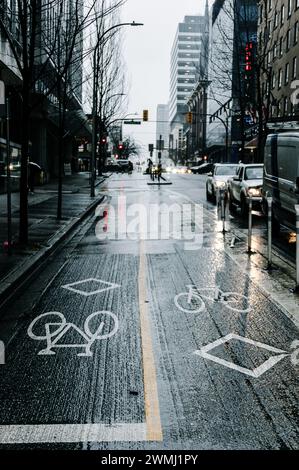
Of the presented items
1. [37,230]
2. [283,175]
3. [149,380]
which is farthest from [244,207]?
[149,380]

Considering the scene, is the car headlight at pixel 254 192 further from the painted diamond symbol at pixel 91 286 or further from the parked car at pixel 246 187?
the painted diamond symbol at pixel 91 286

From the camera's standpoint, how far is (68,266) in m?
11.2

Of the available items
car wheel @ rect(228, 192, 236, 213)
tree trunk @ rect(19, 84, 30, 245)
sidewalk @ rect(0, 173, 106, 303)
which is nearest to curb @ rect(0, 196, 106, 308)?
sidewalk @ rect(0, 173, 106, 303)

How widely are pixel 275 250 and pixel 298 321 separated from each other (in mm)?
5757

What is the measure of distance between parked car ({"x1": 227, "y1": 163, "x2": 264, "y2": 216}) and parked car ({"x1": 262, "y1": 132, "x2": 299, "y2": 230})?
3.08m

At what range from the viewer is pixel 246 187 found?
1880cm

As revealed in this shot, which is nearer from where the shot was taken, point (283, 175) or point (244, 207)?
point (283, 175)

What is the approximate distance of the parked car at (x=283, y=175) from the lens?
12.3 m

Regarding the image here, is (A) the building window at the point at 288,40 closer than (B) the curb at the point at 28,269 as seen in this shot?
No

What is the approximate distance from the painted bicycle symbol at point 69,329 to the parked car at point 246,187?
444 inches

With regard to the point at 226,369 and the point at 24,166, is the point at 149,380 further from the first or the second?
the point at 24,166

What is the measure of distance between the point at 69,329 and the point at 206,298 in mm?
2344

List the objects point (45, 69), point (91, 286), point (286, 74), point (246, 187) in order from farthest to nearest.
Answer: point (286, 74) < point (45, 69) < point (246, 187) < point (91, 286)

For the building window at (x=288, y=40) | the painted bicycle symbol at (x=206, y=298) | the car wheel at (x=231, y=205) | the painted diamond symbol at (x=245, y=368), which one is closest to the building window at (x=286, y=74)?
the building window at (x=288, y=40)
